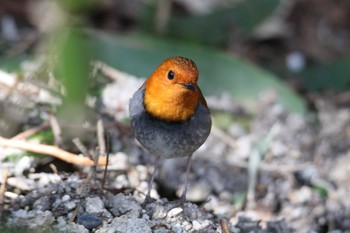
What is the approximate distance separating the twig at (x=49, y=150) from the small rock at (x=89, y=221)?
0.34 m

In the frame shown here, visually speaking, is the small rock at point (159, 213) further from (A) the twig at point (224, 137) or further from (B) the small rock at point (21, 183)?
(A) the twig at point (224, 137)

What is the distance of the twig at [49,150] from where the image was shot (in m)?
2.32

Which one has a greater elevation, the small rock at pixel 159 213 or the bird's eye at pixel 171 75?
the bird's eye at pixel 171 75

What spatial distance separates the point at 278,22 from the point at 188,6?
863 mm

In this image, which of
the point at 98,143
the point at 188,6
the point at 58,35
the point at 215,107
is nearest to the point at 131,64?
the point at 215,107

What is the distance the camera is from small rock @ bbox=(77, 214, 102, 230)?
2.04m

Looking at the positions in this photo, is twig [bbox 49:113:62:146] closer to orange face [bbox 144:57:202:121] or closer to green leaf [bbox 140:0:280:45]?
orange face [bbox 144:57:202:121]

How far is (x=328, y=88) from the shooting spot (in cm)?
440

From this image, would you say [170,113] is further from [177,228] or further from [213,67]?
[213,67]

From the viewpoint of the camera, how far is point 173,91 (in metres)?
2.23

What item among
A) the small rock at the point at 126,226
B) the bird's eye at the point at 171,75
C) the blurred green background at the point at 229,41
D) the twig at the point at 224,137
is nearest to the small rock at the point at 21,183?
the small rock at the point at 126,226

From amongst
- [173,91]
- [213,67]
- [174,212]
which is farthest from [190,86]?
[213,67]

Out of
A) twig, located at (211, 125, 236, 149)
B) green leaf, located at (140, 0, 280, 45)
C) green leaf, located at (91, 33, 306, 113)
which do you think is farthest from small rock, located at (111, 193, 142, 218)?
green leaf, located at (140, 0, 280, 45)

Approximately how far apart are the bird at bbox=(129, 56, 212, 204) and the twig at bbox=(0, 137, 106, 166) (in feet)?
0.89
